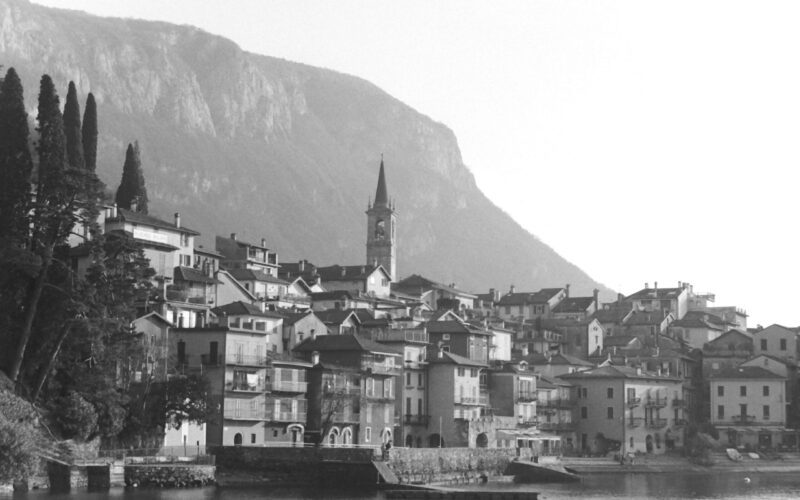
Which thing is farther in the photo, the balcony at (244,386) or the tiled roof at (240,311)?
the tiled roof at (240,311)

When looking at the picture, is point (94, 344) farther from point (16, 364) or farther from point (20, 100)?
point (20, 100)

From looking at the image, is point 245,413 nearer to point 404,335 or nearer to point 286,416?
point 286,416

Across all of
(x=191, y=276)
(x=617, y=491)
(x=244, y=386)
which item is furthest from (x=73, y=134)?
(x=617, y=491)

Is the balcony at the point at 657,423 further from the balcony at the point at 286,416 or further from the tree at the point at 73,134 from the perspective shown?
the tree at the point at 73,134

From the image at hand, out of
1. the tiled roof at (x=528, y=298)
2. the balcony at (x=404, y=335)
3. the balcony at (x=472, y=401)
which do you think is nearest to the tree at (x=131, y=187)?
the balcony at (x=404, y=335)

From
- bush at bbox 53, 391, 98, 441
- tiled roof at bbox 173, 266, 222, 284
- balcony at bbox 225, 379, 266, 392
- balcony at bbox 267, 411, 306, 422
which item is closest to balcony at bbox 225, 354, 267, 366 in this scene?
balcony at bbox 225, 379, 266, 392

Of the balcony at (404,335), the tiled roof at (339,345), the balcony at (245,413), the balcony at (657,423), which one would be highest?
the balcony at (404,335)

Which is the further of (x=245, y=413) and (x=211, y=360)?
(x=245, y=413)

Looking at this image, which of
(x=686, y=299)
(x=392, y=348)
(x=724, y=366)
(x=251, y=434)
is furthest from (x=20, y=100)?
(x=686, y=299)
